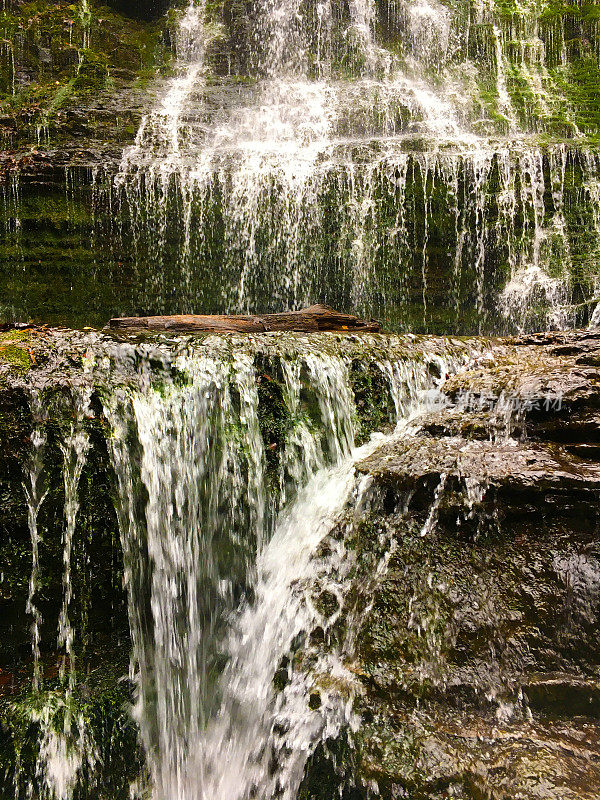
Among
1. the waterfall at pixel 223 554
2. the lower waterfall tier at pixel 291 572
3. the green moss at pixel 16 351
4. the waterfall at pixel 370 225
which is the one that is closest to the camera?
the lower waterfall tier at pixel 291 572

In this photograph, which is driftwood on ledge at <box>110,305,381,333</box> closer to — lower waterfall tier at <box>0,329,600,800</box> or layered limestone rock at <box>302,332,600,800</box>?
lower waterfall tier at <box>0,329,600,800</box>

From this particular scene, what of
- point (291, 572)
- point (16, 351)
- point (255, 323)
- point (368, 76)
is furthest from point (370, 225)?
point (291, 572)

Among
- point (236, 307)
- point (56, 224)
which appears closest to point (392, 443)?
point (236, 307)

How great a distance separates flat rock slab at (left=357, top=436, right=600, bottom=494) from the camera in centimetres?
283

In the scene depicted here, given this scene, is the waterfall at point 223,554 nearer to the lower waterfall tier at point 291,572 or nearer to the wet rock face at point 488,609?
the lower waterfall tier at point 291,572

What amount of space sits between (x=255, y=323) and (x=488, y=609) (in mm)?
3330

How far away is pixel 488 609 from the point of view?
2631 millimetres

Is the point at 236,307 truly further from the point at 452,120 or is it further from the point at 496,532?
the point at 496,532

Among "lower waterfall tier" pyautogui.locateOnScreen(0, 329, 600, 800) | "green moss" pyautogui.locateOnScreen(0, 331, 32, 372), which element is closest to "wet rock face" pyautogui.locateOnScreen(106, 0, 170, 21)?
"lower waterfall tier" pyautogui.locateOnScreen(0, 329, 600, 800)

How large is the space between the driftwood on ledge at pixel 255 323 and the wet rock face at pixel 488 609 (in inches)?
82.2

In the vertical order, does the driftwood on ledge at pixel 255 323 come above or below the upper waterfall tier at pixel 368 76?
below

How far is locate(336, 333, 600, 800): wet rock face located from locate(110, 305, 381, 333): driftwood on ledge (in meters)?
2.09

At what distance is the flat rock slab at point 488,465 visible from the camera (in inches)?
111

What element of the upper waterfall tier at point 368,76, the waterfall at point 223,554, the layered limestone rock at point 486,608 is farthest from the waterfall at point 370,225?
the layered limestone rock at point 486,608
